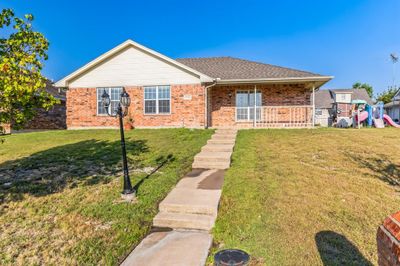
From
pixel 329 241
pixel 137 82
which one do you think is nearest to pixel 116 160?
pixel 329 241

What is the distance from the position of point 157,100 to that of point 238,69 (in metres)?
5.59

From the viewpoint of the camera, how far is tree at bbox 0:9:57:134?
11.0 feet

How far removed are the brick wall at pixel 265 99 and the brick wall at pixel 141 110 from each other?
1.74 metres

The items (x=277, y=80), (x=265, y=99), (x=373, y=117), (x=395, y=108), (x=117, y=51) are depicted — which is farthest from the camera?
(x=395, y=108)

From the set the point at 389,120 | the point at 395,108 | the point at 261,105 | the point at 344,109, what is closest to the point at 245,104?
the point at 261,105

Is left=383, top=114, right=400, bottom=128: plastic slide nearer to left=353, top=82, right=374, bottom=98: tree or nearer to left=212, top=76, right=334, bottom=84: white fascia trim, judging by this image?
left=212, top=76, right=334, bottom=84: white fascia trim

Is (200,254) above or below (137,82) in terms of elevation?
below

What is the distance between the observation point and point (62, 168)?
290 inches

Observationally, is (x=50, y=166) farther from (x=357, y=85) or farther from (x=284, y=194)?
(x=357, y=85)

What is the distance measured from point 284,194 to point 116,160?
5.18 m

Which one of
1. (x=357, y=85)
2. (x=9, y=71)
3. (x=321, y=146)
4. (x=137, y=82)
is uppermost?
(x=357, y=85)

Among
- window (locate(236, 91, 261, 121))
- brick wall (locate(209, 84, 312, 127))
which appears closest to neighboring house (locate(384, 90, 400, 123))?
brick wall (locate(209, 84, 312, 127))

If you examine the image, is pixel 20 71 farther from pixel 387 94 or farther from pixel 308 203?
pixel 387 94

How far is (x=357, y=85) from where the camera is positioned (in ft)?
221
